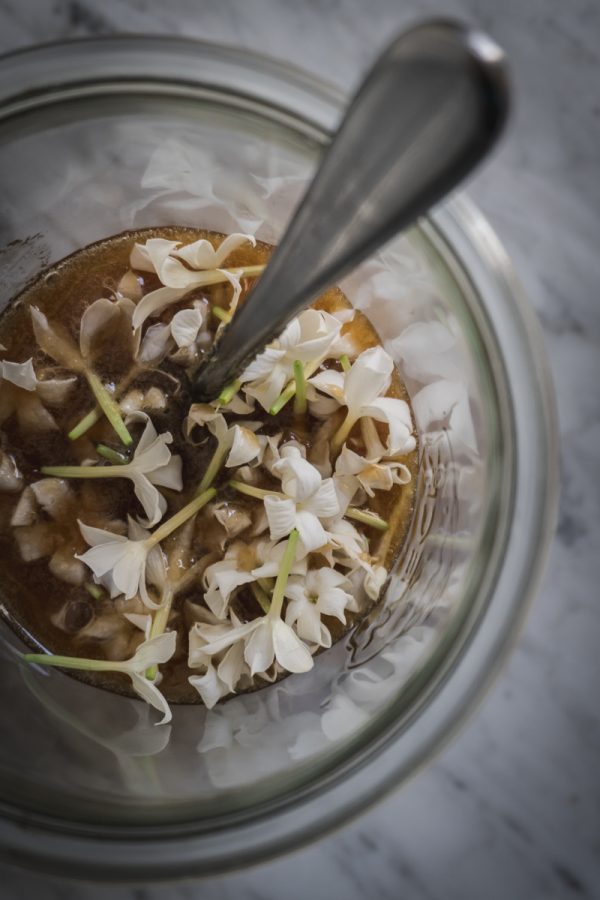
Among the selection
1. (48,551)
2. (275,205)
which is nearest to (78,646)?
(48,551)

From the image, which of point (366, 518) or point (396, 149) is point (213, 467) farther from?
point (396, 149)

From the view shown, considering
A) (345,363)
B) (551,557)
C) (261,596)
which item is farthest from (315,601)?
(551,557)

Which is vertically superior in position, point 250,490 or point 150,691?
point 250,490

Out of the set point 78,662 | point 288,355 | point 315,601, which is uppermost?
point 288,355

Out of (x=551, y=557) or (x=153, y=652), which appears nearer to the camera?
(x=153, y=652)

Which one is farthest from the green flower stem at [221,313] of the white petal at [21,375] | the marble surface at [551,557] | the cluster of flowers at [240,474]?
the marble surface at [551,557]

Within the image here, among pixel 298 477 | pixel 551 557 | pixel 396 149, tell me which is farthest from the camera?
pixel 551 557

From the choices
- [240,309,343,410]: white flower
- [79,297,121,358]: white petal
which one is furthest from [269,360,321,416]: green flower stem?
[79,297,121,358]: white petal
